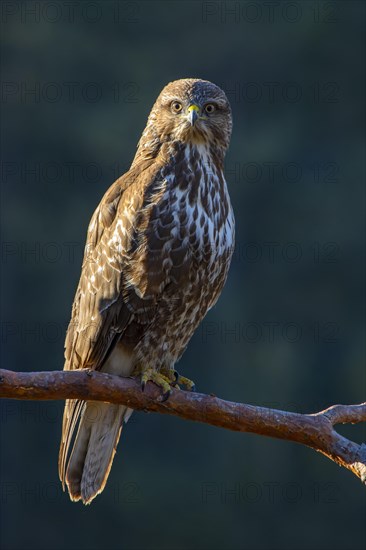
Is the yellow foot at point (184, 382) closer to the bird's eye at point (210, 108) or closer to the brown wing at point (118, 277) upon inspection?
the brown wing at point (118, 277)

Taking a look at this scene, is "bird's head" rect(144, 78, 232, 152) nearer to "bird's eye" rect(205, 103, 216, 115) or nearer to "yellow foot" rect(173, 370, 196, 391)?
"bird's eye" rect(205, 103, 216, 115)

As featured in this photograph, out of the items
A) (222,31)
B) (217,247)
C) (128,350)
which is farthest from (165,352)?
(222,31)

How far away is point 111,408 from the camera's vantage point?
19.2ft

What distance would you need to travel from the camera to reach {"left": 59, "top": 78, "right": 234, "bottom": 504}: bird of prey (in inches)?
212

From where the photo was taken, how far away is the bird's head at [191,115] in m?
5.67

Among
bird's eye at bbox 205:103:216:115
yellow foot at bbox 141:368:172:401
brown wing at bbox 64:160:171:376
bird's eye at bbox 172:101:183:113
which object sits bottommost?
yellow foot at bbox 141:368:172:401

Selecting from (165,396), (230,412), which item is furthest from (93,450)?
(230,412)

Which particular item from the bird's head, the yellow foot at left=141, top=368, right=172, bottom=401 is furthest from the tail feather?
the bird's head

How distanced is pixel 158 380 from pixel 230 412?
0.53 m

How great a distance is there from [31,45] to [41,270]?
15.2ft

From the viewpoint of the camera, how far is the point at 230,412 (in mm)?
4793

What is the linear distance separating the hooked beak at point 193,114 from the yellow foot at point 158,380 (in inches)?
45.1

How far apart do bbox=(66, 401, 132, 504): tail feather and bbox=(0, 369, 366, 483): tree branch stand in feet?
2.85

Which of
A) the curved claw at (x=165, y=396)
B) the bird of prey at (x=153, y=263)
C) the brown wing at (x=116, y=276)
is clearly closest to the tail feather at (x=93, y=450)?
the bird of prey at (x=153, y=263)
